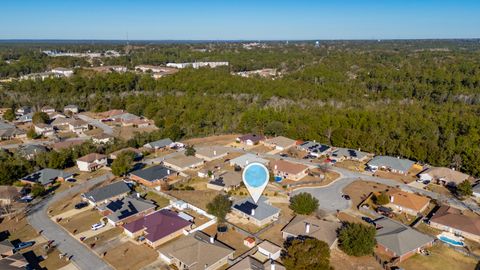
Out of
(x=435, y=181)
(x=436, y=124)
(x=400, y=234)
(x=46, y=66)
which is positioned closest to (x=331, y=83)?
(x=436, y=124)

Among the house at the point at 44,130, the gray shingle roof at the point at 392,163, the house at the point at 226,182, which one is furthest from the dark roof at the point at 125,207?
the house at the point at 44,130

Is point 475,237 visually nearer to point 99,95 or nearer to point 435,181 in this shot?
→ point 435,181

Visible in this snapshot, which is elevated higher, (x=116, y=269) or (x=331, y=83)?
(x=331, y=83)

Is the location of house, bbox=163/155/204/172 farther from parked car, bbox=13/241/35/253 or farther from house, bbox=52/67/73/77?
house, bbox=52/67/73/77

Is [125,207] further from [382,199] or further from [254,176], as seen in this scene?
[382,199]

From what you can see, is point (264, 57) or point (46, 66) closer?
point (46, 66)

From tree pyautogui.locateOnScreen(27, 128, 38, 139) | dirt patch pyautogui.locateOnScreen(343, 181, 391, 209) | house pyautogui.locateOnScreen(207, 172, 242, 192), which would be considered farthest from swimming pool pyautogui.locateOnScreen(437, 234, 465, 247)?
tree pyautogui.locateOnScreen(27, 128, 38, 139)

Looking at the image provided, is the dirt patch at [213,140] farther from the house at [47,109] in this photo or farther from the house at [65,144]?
the house at [47,109]
